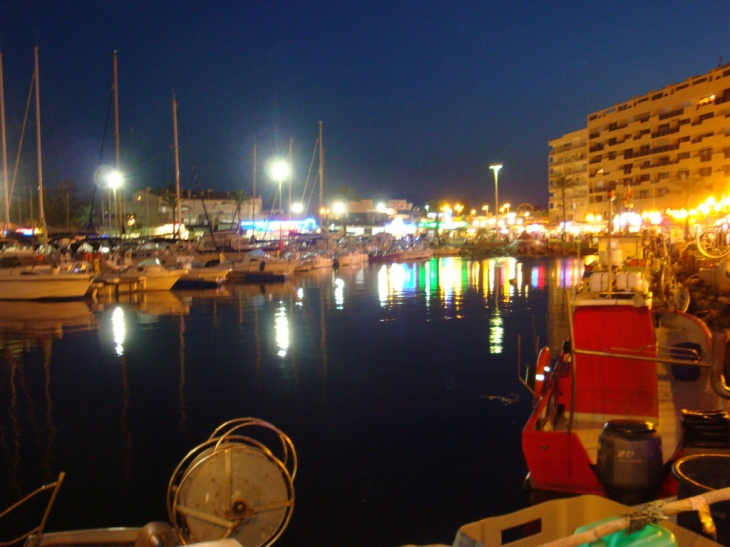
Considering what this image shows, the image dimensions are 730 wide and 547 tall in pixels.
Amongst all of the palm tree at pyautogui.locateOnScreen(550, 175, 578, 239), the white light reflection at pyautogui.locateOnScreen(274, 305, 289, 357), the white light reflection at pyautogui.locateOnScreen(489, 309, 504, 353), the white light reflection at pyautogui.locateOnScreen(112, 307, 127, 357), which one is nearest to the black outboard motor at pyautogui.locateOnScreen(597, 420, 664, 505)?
the white light reflection at pyautogui.locateOnScreen(489, 309, 504, 353)

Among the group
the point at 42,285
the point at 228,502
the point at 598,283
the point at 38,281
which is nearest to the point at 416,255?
the point at 42,285

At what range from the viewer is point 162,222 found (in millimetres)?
92000

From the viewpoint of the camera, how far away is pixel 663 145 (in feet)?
251

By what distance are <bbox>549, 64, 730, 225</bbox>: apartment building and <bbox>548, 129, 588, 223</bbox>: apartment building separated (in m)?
0.65

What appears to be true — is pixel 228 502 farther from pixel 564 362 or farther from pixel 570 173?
pixel 570 173

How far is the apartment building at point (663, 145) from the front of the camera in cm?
6756

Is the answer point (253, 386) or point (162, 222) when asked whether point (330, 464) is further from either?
point (162, 222)

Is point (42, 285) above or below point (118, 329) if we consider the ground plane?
above

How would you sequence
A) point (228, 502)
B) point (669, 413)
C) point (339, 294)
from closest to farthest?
point (228, 502)
point (669, 413)
point (339, 294)

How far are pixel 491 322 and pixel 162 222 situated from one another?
248 feet

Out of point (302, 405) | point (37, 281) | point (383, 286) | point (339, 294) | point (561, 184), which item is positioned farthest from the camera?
point (561, 184)

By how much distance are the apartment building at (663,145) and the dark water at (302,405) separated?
44011mm

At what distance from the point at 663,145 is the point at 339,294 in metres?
57.3

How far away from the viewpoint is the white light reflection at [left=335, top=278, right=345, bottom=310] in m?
28.9
